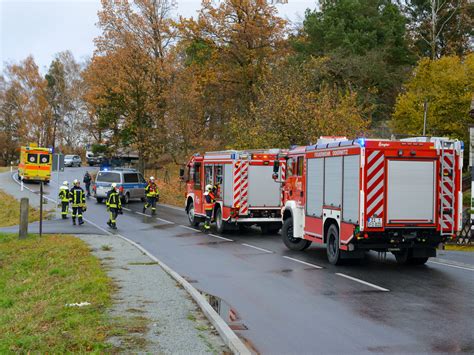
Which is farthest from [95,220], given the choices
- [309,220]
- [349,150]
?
[349,150]

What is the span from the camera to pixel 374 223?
1248 cm

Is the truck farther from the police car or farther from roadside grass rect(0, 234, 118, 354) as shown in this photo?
roadside grass rect(0, 234, 118, 354)

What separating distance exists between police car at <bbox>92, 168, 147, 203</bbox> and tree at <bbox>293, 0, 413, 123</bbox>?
14.3 m

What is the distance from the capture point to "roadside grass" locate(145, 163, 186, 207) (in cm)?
3859

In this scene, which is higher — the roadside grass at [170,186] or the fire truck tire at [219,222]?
the roadside grass at [170,186]

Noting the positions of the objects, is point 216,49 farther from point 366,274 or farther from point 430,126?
point 366,274

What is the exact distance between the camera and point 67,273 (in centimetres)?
1246

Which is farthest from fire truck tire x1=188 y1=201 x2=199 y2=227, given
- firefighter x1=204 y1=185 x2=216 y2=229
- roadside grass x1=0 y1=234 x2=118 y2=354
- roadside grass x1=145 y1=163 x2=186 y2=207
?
roadside grass x1=145 y1=163 x2=186 y2=207

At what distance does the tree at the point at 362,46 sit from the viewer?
39438 mm

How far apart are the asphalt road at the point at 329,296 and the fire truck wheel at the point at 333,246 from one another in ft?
0.71

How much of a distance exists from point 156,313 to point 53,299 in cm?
226

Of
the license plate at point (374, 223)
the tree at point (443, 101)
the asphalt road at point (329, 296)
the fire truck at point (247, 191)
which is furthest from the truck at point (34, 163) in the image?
the license plate at point (374, 223)

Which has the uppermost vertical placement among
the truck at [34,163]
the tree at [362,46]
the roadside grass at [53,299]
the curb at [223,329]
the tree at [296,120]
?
the tree at [362,46]

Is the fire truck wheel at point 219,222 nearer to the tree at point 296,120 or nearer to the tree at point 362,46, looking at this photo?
the tree at point 296,120
